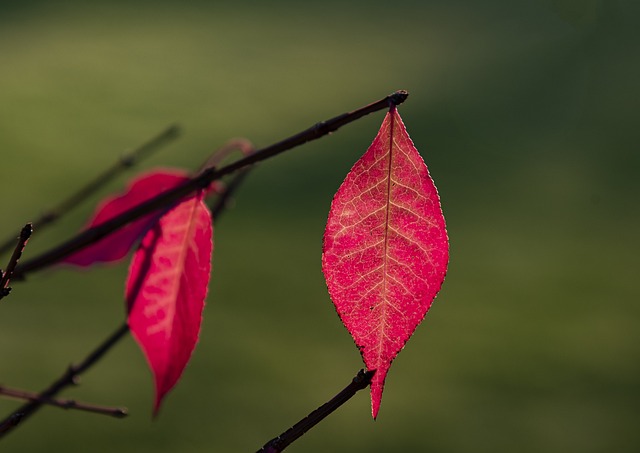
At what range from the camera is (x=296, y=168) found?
3658 millimetres

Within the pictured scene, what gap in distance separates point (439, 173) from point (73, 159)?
1.66 meters

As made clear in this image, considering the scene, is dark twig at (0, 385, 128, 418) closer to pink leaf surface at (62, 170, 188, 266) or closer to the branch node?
pink leaf surface at (62, 170, 188, 266)

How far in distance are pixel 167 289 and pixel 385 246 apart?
15cm

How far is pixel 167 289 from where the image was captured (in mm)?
469

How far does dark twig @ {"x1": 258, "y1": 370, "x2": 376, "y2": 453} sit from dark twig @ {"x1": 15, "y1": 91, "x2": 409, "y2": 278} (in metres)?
0.10

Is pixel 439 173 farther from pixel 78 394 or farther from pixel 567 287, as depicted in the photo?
pixel 78 394

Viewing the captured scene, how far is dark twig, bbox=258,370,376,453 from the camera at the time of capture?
32cm

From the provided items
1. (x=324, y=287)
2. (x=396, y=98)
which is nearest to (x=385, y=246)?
(x=396, y=98)

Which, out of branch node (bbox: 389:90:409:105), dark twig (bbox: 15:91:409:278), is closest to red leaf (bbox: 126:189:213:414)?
dark twig (bbox: 15:91:409:278)

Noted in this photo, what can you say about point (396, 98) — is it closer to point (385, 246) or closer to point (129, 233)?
point (385, 246)

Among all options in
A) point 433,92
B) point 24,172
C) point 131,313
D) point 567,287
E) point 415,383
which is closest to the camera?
point 131,313

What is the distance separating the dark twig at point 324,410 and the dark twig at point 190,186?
4.1 inches

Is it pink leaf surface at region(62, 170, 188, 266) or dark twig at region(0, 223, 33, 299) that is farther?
pink leaf surface at region(62, 170, 188, 266)

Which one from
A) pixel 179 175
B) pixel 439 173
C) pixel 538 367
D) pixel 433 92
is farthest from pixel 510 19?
pixel 179 175
